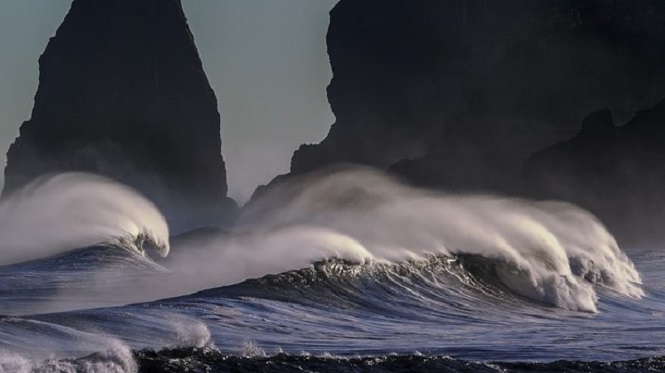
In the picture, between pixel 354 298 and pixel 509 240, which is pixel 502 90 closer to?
pixel 509 240

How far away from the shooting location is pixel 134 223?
2124 inches

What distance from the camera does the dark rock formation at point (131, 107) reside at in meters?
137

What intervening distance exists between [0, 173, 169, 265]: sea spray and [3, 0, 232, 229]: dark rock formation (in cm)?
6903

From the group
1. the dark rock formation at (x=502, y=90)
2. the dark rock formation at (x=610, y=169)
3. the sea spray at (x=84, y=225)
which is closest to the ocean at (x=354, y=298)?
the sea spray at (x=84, y=225)

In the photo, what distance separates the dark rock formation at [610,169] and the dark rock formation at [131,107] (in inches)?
1766

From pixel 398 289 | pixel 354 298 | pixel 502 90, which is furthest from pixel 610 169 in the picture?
pixel 354 298

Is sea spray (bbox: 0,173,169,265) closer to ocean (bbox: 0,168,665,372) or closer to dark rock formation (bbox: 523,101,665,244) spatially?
ocean (bbox: 0,168,665,372)

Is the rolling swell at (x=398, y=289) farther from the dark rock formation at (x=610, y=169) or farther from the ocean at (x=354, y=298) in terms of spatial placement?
the dark rock formation at (x=610, y=169)

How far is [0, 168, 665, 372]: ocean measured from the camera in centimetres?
1944

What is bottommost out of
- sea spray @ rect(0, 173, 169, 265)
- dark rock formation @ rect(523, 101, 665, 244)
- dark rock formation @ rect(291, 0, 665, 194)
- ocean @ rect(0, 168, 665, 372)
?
ocean @ rect(0, 168, 665, 372)

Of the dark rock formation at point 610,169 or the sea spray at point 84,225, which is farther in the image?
the dark rock formation at point 610,169

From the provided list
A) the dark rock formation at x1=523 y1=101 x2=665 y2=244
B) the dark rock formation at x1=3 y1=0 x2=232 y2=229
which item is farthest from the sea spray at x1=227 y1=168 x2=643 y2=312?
the dark rock formation at x1=3 y1=0 x2=232 y2=229

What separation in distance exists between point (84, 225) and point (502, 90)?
187 ft

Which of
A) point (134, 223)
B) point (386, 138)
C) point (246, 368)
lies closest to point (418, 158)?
point (386, 138)
